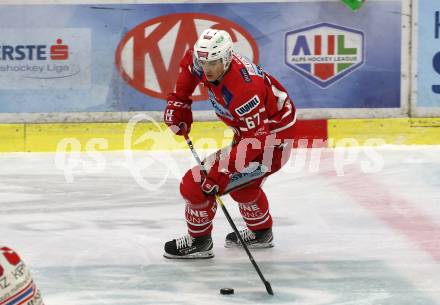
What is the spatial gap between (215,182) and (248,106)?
405 millimetres

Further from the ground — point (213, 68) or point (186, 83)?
point (213, 68)

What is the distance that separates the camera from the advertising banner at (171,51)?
8820mm

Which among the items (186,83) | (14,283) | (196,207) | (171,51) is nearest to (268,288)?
(196,207)

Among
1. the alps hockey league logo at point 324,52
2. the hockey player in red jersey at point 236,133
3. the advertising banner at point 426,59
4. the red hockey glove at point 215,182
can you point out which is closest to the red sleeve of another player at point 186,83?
the hockey player in red jersey at point 236,133

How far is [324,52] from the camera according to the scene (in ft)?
29.4

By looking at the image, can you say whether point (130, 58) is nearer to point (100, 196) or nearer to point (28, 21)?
point (28, 21)

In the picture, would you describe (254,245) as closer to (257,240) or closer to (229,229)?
(257,240)

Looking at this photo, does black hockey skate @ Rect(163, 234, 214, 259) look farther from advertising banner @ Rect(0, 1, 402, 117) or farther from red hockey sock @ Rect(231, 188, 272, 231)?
advertising banner @ Rect(0, 1, 402, 117)

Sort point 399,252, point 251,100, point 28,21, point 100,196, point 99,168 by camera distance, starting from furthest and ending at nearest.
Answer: point 28,21
point 99,168
point 100,196
point 399,252
point 251,100

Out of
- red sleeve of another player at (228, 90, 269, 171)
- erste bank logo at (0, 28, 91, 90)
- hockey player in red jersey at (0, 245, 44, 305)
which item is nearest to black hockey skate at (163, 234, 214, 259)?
red sleeve of another player at (228, 90, 269, 171)

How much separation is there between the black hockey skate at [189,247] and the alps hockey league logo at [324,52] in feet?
10.5

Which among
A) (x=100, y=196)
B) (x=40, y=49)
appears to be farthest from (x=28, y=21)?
(x=100, y=196)

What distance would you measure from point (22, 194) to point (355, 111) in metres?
2.85

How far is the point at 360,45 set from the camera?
29.4 ft
